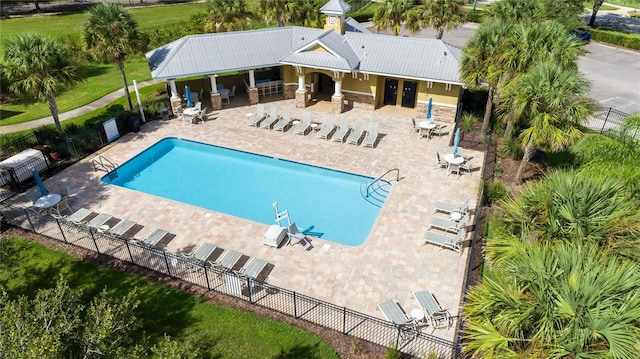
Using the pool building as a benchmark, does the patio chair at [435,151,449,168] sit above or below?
below

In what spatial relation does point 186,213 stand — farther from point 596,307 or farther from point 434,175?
point 596,307

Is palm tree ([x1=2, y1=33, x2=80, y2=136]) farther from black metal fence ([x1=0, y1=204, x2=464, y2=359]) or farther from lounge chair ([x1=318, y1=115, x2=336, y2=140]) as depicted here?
lounge chair ([x1=318, y1=115, x2=336, y2=140])

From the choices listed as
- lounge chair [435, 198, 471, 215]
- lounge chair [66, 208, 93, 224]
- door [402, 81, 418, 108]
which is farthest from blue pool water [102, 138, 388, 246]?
door [402, 81, 418, 108]

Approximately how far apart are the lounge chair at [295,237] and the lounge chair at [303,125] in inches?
400

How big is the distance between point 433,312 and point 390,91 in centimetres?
1952

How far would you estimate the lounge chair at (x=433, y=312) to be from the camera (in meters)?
13.3

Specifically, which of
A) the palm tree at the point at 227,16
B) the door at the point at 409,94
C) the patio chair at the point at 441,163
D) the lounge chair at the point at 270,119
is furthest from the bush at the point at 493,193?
the palm tree at the point at 227,16

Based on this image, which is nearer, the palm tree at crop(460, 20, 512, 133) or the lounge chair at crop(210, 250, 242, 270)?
the lounge chair at crop(210, 250, 242, 270)

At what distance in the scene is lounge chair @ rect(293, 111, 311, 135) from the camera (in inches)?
1013

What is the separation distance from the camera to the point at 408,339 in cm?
1280

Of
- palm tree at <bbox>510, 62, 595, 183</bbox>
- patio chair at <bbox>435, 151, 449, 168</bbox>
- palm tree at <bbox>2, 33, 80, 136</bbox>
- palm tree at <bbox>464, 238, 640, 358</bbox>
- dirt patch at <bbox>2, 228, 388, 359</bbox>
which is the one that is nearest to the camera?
palm tree at <bbox>464, 238, 640, 358</bbox>

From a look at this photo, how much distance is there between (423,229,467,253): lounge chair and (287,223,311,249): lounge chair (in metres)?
4.92

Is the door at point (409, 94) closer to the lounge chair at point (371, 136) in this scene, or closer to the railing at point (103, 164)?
the lounge chair at point (371, 136)

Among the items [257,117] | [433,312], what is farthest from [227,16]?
[433,312]
